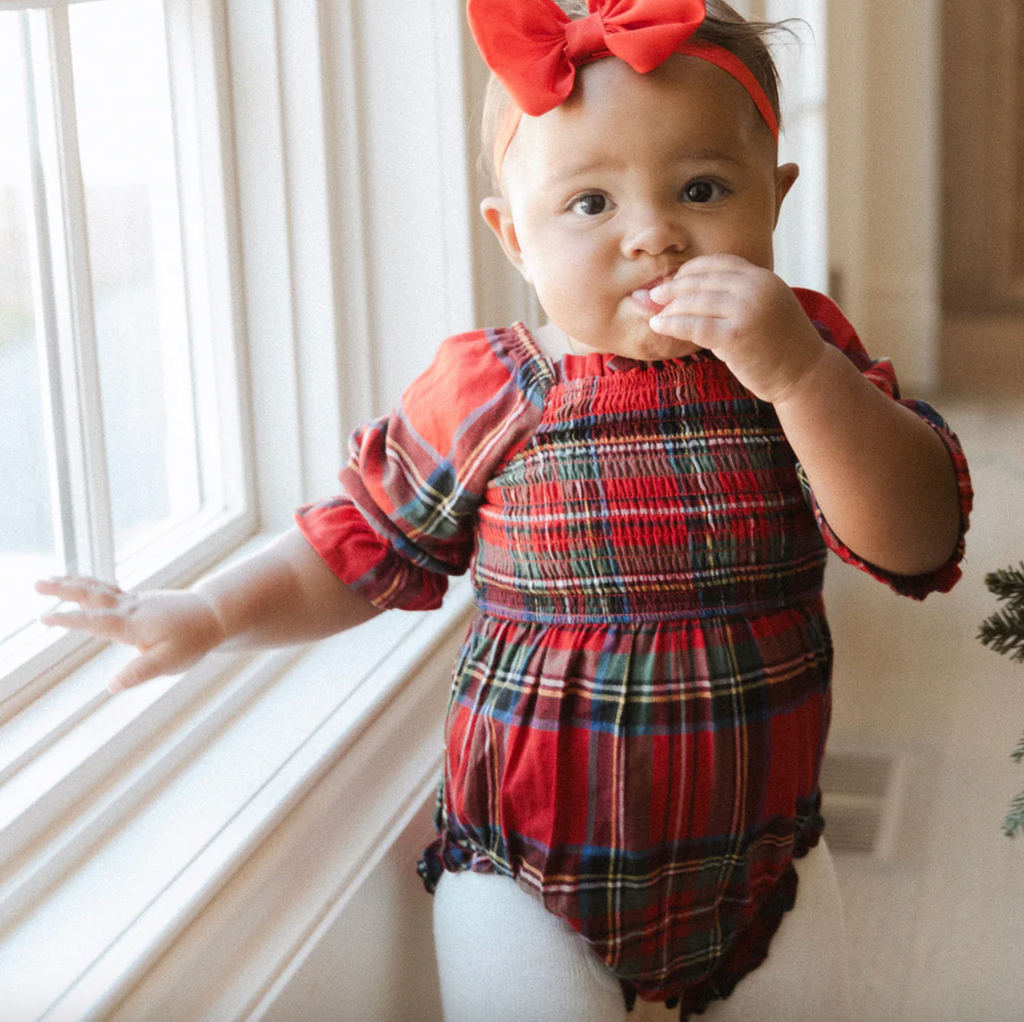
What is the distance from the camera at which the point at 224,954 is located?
2.89 ft

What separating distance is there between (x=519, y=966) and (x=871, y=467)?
42cm

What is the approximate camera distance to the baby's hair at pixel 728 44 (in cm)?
87

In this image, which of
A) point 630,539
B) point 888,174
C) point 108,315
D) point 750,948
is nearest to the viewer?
point 630,539

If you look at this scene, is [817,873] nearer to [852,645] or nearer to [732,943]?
[732,943]

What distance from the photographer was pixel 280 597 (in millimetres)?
994

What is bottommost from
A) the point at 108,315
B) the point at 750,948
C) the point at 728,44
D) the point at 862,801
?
the point at 862,801

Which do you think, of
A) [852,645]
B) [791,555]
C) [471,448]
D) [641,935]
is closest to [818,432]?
[791,555]

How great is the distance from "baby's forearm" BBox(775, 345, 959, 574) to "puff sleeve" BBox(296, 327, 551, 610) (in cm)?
20

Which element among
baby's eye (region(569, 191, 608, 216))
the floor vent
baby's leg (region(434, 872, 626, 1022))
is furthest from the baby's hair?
the floor vent

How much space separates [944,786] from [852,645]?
195 mm

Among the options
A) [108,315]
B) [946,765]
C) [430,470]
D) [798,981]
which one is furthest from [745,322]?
[946,765]

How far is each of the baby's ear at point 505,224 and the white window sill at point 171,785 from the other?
0.40 metres

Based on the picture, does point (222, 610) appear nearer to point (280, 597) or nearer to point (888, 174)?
point (280, 597)

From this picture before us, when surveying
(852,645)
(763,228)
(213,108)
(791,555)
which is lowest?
(852,645)
